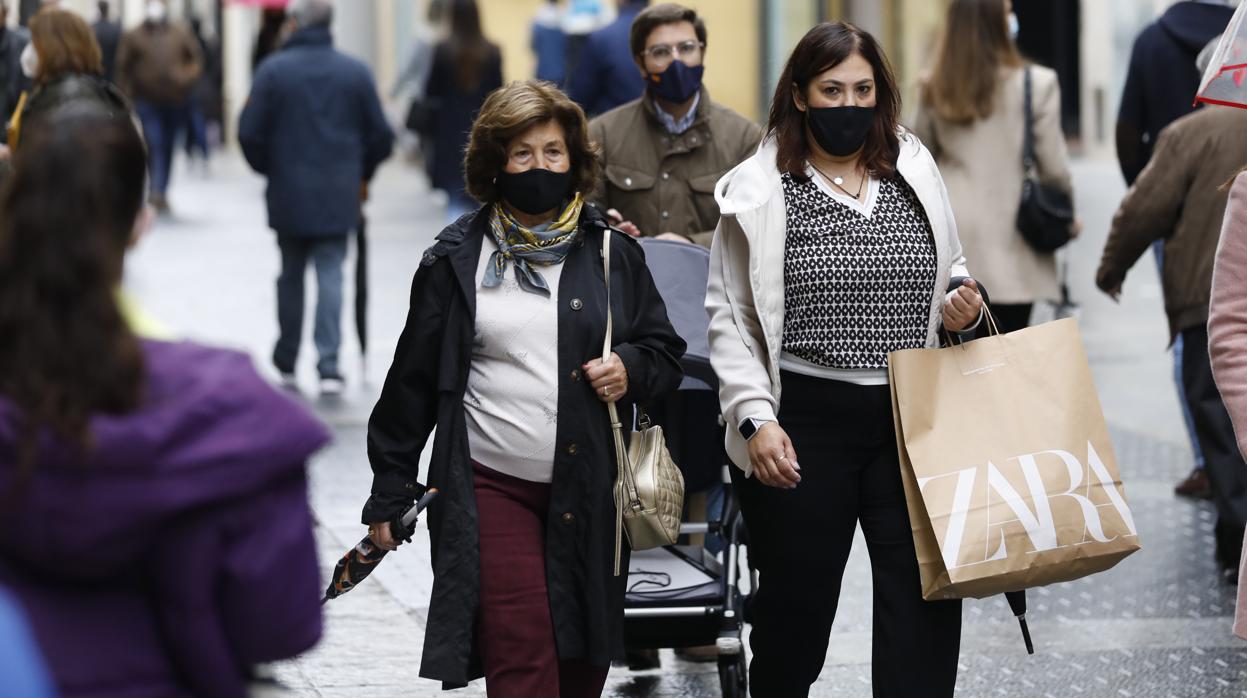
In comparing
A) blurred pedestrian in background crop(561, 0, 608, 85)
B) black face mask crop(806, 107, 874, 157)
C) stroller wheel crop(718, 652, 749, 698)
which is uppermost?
black face mask crop(806, 107, 874, 157)

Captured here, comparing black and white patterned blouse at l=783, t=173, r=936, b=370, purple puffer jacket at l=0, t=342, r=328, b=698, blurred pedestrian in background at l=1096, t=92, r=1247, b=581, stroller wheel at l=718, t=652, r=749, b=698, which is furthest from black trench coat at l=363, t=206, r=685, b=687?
blurred pedestrian in background at l=1096, t=92, r=1247, b=581

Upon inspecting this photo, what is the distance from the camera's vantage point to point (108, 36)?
18.9 metres

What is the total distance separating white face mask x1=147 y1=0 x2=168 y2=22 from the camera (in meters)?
18.8

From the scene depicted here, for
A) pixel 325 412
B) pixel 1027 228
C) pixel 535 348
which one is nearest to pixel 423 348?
pixel 535 348

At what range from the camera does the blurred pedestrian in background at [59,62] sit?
8.68m

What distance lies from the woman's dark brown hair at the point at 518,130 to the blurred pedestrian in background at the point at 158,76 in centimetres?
1436

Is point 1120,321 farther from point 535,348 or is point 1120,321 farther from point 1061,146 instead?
point 535,348

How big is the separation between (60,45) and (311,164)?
1.72 m

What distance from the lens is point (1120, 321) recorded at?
12656mm

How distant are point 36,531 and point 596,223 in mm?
2225

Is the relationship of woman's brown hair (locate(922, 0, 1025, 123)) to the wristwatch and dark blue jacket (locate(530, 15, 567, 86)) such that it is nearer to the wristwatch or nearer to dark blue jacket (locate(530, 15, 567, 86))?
the wristwatch

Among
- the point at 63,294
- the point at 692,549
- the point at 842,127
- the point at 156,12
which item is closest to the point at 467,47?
the point at 156,12

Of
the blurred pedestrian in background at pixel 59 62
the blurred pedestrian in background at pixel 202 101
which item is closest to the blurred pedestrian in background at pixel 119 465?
the blurred pedestrian in background at pixel 59 62

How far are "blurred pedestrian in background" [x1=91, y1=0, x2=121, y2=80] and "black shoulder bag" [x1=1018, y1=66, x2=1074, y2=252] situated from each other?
517 inches
